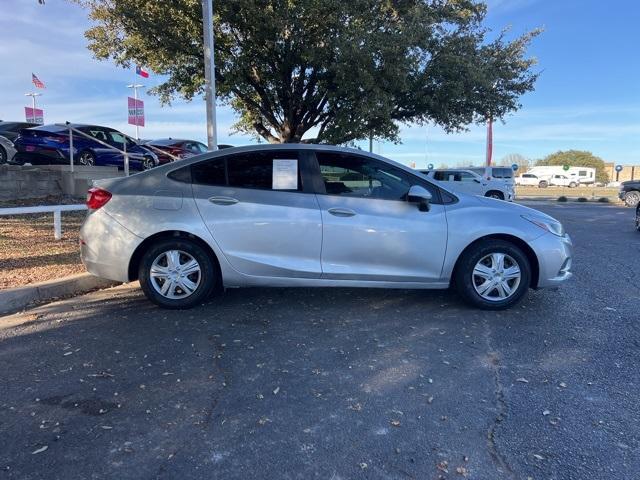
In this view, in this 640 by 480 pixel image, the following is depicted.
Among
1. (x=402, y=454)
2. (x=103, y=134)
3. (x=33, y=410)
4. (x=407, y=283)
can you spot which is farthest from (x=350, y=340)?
(x=103, y=134)

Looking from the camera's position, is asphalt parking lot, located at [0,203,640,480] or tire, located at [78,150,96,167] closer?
asphalt parking lot, located at [0,203,640,480]

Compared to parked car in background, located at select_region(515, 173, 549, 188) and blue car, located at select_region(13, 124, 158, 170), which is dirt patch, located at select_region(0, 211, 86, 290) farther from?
parked car in background, located at select_region(515, 173, 549, 188)

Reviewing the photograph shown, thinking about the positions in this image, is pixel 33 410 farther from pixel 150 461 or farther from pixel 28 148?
pixel 28 148

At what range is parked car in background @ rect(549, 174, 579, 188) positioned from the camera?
6059cm

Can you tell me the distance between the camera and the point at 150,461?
2.52 metres

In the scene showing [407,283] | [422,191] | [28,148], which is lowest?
[407,283]

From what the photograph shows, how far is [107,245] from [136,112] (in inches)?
524

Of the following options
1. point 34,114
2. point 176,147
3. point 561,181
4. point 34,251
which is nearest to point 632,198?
point 176,147

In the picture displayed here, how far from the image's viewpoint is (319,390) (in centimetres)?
330

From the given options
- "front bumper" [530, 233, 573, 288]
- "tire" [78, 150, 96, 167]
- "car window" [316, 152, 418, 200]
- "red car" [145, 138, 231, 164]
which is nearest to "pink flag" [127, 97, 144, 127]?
"red car" [145, 138, 231, 164]

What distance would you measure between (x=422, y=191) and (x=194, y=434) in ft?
10.2

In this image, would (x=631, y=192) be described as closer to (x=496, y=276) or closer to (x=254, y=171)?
(x=496, y=276)

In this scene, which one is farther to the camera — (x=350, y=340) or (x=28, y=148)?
(x=28, y=148)

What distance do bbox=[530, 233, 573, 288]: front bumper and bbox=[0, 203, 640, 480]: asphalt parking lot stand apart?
Answer: 36 centimetres
